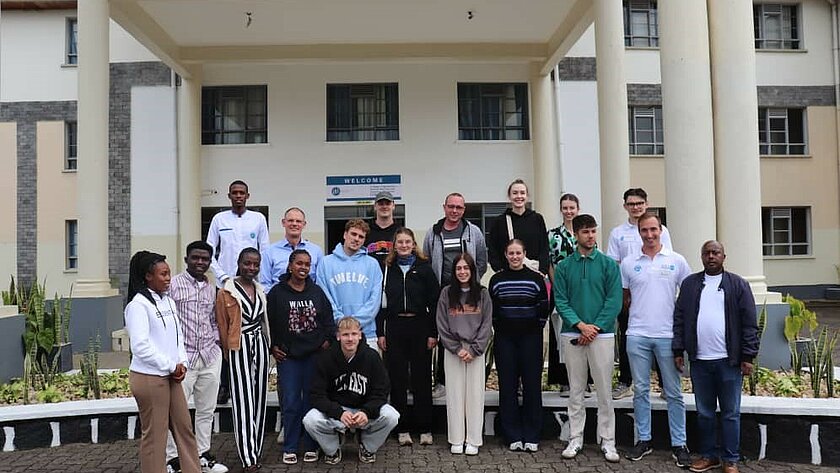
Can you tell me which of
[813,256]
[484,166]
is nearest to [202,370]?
[484,166]

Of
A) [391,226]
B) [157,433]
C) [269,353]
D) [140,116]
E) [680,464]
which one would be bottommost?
[680,464]

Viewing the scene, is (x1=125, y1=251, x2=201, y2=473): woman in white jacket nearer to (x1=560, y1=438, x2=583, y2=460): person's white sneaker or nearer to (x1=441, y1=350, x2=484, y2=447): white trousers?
(x1=441, y1=350, x2=484, y2=447): white trousers

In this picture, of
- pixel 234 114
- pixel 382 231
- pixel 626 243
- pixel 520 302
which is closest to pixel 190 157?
pixel 234 114

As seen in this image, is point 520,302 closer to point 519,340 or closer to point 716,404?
point 519,340

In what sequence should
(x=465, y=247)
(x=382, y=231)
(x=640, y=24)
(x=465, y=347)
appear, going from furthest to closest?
(x=640, y=24)
(x=382, y=231)
(x=465, y=247)
(x=465, y=347)

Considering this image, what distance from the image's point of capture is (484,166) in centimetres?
1596

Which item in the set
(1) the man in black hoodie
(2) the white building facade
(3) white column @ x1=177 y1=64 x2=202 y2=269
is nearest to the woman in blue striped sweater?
(1) the man in black hoodie

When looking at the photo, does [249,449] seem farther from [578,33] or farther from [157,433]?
[578,33]

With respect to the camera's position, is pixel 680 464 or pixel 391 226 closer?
pixel 680 464

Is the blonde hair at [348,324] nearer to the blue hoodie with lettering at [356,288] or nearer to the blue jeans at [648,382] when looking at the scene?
the blue hoodie with lettering at [356,288]

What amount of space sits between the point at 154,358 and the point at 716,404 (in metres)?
4.28

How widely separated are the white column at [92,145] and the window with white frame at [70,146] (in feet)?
20.8

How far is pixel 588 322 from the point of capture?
564 centimetres

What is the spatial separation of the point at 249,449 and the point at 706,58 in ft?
20.5
